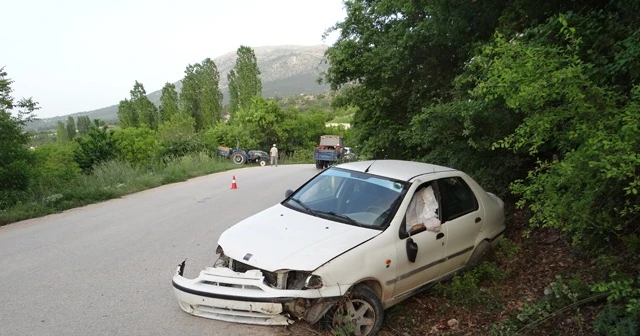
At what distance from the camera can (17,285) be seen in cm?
517

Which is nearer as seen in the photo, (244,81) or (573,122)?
(573,122)

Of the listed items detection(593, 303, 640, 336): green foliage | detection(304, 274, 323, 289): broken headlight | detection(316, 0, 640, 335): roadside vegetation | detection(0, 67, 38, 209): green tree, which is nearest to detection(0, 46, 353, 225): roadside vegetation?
detection(0, 67, 38, 209): green tree

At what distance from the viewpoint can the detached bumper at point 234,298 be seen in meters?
3.65

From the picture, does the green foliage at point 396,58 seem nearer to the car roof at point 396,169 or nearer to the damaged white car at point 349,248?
the car roof at point 396,169

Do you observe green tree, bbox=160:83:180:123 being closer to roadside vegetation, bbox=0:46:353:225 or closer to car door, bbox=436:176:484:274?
roadside vegetation, bbox=0:46:353:225

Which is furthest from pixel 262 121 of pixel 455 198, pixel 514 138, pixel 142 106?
pixel 514 138

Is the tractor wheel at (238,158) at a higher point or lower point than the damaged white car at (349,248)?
lower

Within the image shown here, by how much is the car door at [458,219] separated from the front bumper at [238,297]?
1.99m

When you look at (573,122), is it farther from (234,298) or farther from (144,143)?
(144,143)

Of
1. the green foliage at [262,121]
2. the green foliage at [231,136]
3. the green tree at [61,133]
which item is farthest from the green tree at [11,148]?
the green tree at [61,133]

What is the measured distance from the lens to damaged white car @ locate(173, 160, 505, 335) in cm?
373

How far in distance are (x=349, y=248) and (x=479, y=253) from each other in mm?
2496

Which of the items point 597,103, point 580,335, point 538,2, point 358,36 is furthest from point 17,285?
point 358,36

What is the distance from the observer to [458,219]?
16.7 feet
